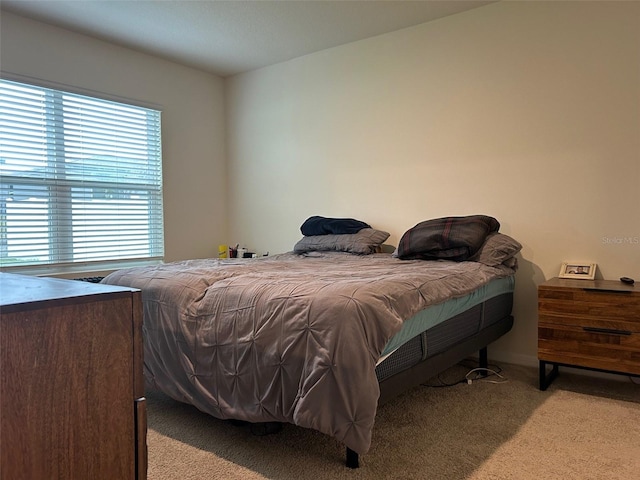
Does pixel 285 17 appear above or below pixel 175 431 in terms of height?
above

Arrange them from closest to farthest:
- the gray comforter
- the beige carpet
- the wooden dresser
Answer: the wooden dresser, the gray comforter, the beige carpet

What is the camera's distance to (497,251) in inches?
109

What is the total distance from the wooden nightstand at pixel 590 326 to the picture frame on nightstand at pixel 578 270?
150 millimetres

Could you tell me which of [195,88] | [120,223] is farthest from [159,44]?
[120,223]

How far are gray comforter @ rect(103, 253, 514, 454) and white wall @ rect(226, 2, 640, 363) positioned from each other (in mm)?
998

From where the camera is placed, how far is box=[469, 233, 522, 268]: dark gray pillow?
275 cm

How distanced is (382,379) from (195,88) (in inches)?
142

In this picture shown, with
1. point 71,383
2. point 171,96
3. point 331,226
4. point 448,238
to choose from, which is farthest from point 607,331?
point 171,96

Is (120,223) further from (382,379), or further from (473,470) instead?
(473,470)

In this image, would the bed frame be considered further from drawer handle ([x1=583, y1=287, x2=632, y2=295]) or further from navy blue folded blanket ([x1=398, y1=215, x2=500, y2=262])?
drawer handle ([x1=583, y1=287, x2=632, y2=295])

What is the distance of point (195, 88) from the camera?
441cm

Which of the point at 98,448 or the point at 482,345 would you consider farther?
the point at 482,345

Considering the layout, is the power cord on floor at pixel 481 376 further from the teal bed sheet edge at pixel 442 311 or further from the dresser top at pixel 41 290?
the dresser top at pixel 41 290

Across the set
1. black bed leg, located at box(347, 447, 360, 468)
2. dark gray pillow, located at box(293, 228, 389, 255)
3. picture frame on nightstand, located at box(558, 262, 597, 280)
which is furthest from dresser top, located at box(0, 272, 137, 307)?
picture frame on nightstand, located at box(558, 262, 597, 280)
